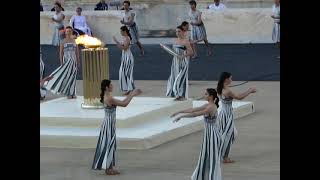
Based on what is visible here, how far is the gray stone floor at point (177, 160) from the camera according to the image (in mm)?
9055

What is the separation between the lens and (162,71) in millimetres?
20469

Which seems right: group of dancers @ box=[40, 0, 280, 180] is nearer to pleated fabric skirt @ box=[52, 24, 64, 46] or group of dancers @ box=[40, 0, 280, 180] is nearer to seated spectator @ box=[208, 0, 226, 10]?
pleated fabric skirt @ box=[52, 24, 64, 46]

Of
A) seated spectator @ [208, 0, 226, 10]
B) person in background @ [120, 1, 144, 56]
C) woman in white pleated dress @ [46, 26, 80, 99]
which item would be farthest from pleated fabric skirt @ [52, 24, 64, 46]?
woman in white pleated dress @ [46, 26, 80, 99]

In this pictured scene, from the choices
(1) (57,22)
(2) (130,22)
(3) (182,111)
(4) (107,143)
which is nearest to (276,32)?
(2) (130,22)

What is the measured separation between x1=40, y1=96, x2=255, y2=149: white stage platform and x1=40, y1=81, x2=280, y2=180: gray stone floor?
0.15m

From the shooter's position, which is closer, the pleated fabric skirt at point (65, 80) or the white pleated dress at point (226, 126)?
the white pleated dress at point (226, 126)

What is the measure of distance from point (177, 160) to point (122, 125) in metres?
1.63

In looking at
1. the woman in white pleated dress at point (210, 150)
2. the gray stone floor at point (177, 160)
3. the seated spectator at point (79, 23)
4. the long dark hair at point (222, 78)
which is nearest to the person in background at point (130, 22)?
the seated spectator at point (79, 23)

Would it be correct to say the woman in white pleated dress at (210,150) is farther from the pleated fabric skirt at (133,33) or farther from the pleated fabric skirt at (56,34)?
the pleated fabric skirt at (56,34)

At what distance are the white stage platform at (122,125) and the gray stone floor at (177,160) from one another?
0.49ft

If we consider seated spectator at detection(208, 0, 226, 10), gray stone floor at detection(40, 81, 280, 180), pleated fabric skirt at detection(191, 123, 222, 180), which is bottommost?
gray stone floor at detection(40, 81, 280, 180)

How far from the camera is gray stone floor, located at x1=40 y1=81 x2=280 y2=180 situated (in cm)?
905

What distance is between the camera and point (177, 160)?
32.8 feet

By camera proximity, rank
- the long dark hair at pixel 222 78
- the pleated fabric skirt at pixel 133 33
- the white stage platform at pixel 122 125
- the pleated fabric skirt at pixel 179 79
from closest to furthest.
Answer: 1. the long dark hair at pixel 222 78
2. the white stage platform at pixel 122 125
3. the pleated fabric skirt at pixel 179 79
4. the pleated fabric skirt at pixel 133 33
